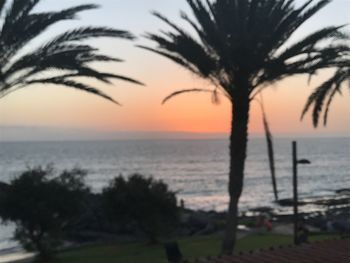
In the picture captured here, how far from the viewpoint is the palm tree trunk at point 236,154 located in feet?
52.8

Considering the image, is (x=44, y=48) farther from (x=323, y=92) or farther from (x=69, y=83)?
(x=323, y=92)

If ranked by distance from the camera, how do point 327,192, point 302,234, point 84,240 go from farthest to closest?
point 327,192
point 84,240
point 302,234

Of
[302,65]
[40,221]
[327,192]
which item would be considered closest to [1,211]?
[40,221]

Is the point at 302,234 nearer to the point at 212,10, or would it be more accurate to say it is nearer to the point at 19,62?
the point at 212,10

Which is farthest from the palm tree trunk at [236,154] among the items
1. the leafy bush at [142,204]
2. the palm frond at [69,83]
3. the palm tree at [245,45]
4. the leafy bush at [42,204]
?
the leafy bush at [142,204]

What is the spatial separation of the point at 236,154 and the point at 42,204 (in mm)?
9758

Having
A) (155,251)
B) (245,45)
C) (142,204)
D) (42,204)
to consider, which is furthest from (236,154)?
(142,204)

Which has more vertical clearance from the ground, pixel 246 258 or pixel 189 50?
pixel 189 50

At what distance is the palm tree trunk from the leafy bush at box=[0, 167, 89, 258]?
9.10m

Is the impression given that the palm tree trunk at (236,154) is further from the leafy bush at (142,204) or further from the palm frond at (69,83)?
the leafy bush at (142,204)

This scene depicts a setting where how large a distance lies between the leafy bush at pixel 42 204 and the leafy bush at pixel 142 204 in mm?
2699

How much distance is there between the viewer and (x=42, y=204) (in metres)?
23.1

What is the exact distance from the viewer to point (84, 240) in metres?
37.8

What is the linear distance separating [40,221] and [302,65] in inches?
489
